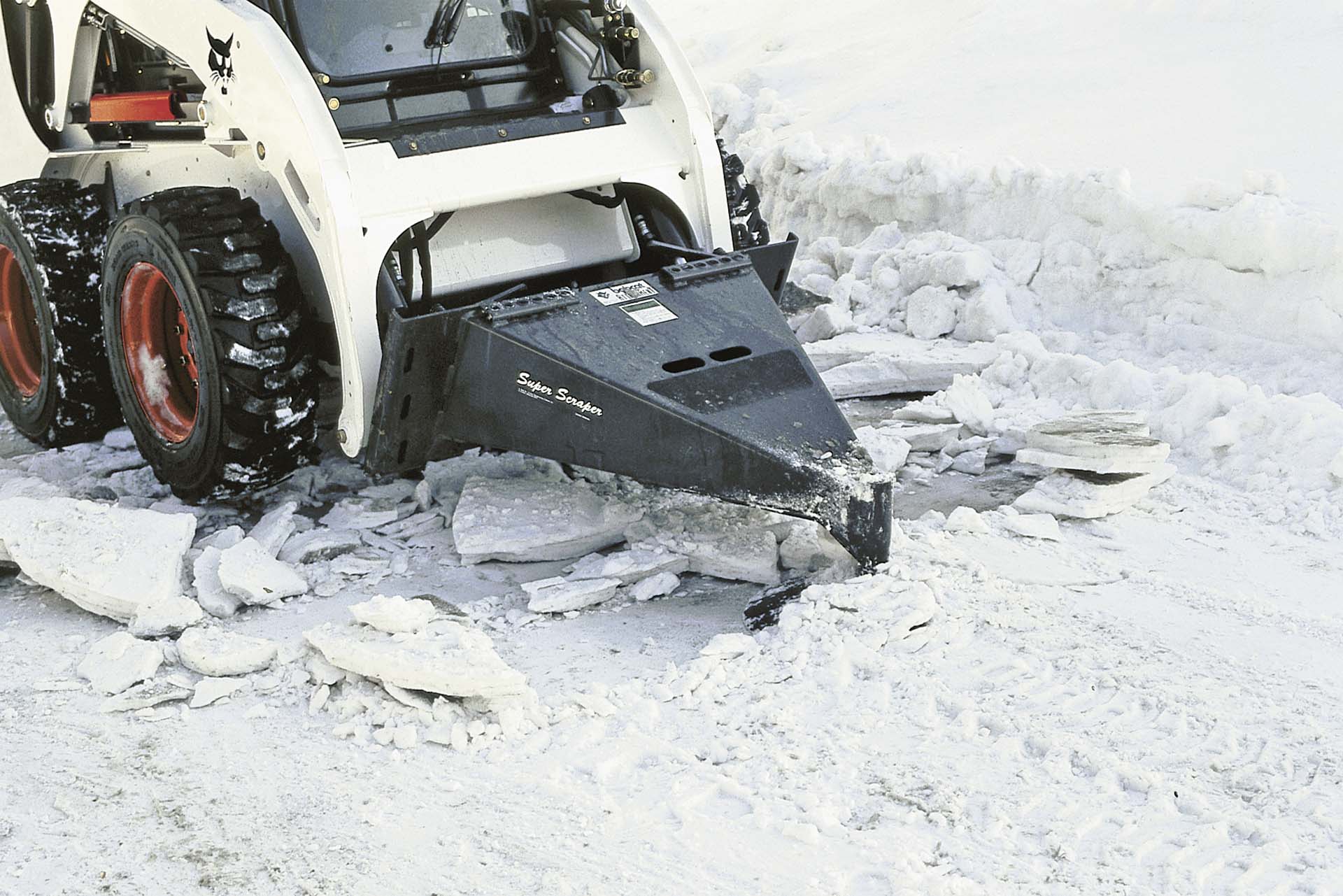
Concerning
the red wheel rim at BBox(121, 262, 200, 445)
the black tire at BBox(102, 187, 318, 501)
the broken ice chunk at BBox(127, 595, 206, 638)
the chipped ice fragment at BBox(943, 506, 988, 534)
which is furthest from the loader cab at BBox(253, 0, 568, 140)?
the chipped ice fragment at BBox(943, 506, 988, 534)

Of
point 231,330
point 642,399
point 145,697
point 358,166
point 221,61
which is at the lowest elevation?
point 145,697

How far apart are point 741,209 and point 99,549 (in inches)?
97.4

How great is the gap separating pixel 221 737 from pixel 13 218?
2.77m

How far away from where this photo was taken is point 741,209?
5031 millimetres

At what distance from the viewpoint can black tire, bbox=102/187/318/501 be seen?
4188mm

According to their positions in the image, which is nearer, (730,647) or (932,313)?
(730,647)

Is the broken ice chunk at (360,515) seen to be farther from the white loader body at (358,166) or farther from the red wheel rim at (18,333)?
the red wheel rim at (18,333)

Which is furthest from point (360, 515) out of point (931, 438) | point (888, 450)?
point (931, 438)

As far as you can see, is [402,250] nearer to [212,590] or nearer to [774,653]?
[212,590]

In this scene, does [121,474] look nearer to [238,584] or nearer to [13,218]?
[13,218]

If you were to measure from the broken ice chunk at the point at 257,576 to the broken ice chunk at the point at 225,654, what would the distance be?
1.06ft

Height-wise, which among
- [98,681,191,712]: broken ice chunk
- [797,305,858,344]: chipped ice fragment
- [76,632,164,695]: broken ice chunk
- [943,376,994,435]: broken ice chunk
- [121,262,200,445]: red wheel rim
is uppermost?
[121,262,200,445]: red wheel rim

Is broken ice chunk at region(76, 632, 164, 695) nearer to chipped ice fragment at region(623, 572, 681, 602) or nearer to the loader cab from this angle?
chipped ice fragment at region(623, 572, 681, 602)

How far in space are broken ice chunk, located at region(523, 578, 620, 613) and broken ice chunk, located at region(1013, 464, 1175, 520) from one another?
145 centimetres
